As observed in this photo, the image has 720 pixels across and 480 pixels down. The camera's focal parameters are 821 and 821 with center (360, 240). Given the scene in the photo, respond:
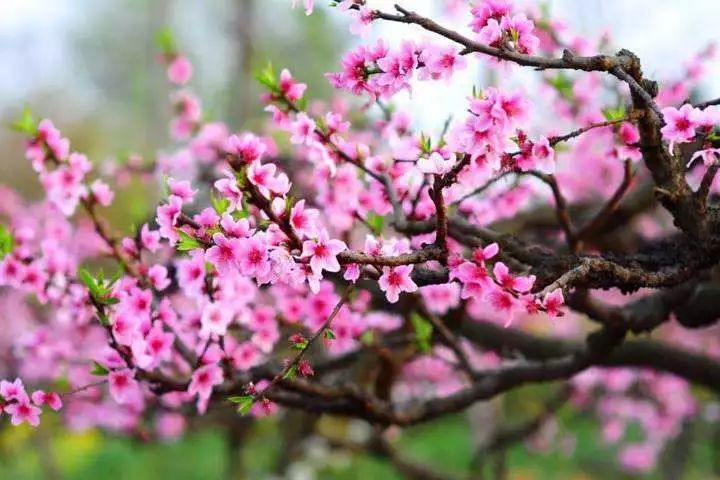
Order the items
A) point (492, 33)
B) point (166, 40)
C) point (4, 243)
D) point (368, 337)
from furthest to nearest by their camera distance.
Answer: point (166, 40) → point (368, 337) → point (4, 243) → point (492, 33)

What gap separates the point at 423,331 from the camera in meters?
3.10

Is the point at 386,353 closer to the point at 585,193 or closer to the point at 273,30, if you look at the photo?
the point at 585,193

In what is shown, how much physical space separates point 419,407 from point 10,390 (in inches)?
56.5

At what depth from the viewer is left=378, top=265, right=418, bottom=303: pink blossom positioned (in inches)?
80.3

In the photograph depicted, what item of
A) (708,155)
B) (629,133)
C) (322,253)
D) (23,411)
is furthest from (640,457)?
(322,253)

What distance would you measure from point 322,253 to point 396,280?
0.82ft

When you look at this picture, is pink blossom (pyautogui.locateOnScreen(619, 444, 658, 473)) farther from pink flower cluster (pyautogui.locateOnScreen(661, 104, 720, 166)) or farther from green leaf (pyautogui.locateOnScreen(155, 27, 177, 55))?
pink flower cluster (pyautogui.locateOnScreen(661, 104, 720, 166))

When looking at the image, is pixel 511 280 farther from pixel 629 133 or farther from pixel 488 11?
pixel 629 133

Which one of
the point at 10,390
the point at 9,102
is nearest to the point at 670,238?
the point at 10,390

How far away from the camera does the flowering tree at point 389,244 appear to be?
6.51 ft

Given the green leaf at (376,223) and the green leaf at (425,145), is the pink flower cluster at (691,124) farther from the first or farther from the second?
the green leaf at (376,223)

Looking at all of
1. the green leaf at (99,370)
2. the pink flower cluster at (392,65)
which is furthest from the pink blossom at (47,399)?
the pink flower cluster at (392,65)

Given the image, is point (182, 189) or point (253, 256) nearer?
point (253, 256)

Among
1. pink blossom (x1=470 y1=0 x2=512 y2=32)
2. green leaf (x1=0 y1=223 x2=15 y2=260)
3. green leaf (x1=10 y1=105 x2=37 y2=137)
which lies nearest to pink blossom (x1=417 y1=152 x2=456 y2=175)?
pink blossom (x1=470 y1=0 x2=512 y2=32)
